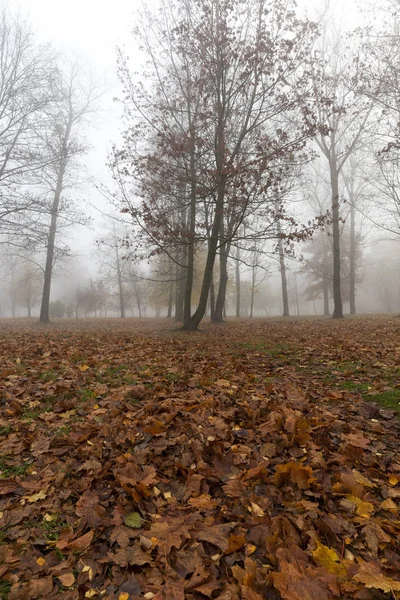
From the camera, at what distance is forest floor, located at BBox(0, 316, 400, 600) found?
161 cm

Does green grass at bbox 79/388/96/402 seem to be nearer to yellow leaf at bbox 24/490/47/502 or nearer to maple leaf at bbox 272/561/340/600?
yellow leaf at bbox 24/490/47/502

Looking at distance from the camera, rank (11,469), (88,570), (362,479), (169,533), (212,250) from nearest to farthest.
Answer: (88,570)
(169,533)
(362,479)
(11,469)
(212,250)

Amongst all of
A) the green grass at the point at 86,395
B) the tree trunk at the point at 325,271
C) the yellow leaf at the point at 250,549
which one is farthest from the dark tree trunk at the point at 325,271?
the yellow leaf at the point at 250,549

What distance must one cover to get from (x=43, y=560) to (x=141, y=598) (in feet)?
2.11

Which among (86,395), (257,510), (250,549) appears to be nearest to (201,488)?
(257,510)

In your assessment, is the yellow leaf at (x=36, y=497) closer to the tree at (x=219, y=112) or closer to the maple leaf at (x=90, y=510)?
the maple leaf at (x=90, y=510)

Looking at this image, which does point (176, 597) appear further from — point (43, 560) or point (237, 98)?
point (237, 98)

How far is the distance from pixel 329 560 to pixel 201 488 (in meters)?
0.93

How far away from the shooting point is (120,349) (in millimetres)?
6957

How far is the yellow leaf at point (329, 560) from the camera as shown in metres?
1.55

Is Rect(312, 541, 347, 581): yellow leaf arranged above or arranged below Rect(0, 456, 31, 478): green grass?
below

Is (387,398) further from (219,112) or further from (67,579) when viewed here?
(219,112)

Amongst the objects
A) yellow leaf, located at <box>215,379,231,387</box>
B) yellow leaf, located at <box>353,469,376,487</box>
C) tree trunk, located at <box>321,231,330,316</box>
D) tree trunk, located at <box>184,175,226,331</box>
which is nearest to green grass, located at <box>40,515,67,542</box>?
yellow leaf, located at <box>353,469,376,487</box>

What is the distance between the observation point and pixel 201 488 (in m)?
2.30
